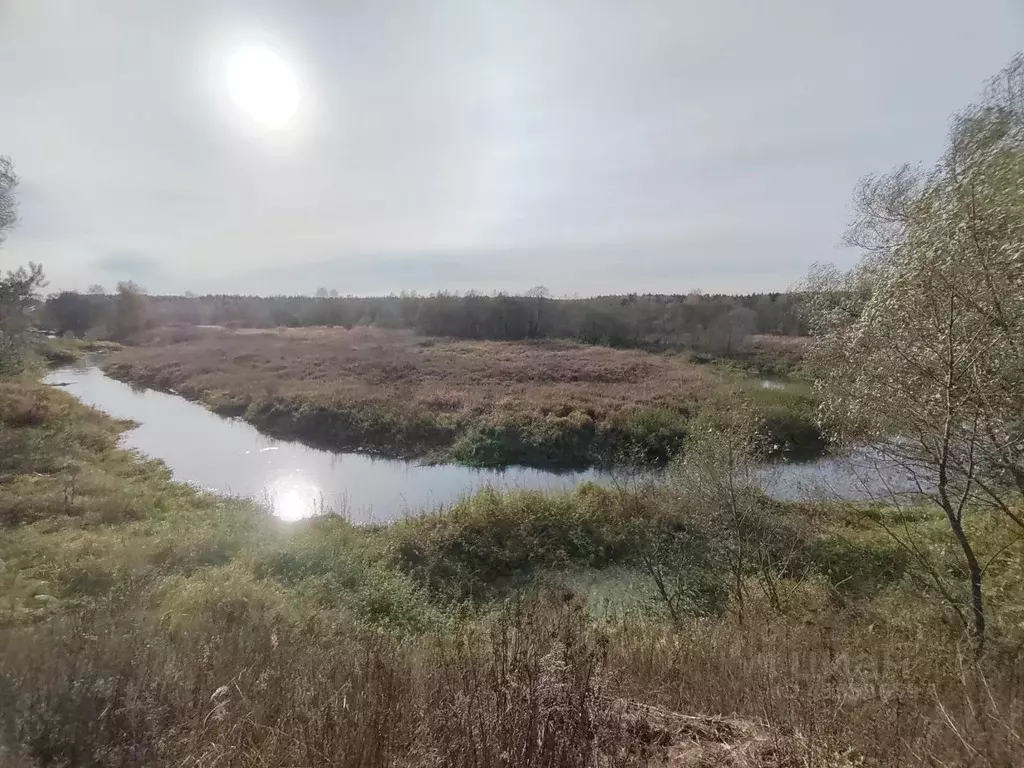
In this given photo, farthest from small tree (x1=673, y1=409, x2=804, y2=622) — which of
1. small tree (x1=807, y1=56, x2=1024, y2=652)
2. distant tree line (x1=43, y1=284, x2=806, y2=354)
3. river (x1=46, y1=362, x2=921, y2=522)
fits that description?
distant tree line (x1=43, y1=284, x2=806, y2=354)

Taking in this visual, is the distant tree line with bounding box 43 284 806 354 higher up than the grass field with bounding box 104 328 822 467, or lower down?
higher up

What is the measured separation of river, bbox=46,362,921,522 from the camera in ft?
46.5

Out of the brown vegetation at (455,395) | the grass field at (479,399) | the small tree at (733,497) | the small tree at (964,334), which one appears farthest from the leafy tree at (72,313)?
the small tree at (964,334)

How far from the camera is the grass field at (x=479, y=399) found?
63.4 ft

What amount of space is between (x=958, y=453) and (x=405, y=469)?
15.4 m

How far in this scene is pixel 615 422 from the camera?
2000 centimetres

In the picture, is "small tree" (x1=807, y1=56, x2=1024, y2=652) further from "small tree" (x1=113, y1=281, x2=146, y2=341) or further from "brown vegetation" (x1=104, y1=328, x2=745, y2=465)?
"small tree" (x1=113, y1=281, x2=146, y2=341)

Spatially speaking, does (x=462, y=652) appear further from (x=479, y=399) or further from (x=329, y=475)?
(x=479, y=399)

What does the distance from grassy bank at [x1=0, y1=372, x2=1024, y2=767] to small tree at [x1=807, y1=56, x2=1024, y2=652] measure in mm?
1743

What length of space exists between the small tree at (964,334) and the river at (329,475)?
21.8 ft

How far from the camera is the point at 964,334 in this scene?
4.97 m

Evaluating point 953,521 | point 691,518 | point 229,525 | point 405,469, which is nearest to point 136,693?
point 953,521

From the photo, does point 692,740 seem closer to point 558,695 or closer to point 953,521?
point 558,695

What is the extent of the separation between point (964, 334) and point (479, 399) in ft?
63.4
